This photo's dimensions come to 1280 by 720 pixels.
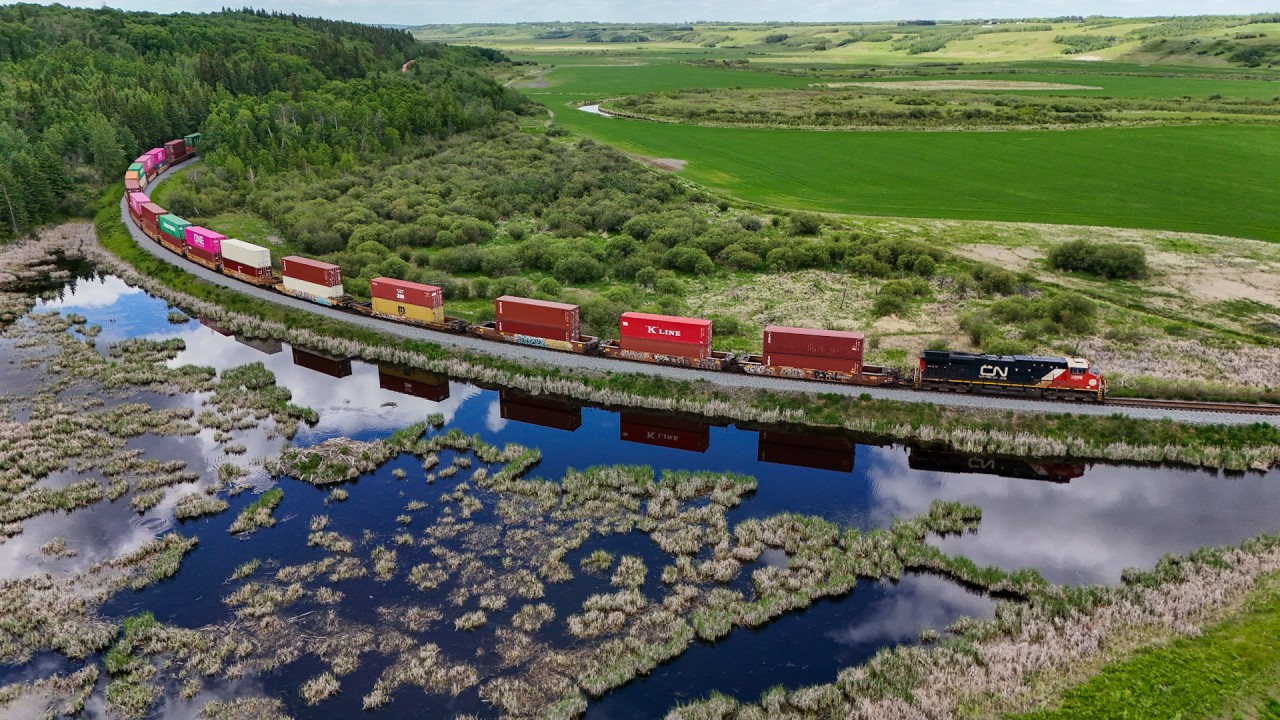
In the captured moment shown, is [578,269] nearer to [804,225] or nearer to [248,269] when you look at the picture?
[804,225]

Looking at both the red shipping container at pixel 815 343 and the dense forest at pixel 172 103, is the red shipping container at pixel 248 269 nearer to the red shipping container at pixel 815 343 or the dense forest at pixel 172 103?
the dense forest at pixel 172 103

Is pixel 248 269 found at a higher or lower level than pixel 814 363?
higher

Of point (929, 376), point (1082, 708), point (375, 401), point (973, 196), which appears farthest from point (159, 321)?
point (973, 196)

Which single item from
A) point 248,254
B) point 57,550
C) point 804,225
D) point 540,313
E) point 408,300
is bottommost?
point 57,550

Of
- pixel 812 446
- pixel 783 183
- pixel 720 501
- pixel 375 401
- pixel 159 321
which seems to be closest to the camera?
pixel 720 501

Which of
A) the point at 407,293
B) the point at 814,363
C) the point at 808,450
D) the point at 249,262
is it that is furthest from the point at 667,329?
the point at 249,262

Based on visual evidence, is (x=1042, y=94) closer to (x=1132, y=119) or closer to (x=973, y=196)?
(x=1132, y=119)

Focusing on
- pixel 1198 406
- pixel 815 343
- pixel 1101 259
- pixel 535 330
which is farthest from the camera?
pixel 1101 259
